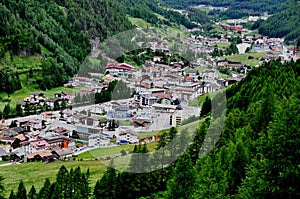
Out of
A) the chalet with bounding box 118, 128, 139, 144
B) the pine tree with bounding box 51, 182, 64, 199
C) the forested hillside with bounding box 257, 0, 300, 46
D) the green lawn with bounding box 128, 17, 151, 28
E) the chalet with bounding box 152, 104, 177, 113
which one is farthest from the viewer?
the forested hillside with bounding box 257, 0, 300, 46

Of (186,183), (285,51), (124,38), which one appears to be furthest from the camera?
(285,51)

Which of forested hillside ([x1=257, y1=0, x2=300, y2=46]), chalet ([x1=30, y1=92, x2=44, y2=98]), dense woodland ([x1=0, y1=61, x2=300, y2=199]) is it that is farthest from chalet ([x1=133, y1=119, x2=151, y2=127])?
forested hillside ([x1=257, y1=0, x2=300, y2=46])

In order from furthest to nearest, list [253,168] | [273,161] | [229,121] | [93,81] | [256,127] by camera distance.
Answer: [93,81], [229,121], [256,127], [253,168], [273,161]

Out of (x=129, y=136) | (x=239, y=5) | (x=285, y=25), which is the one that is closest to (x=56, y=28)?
(x=129, y=136)

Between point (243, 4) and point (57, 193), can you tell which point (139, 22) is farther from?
point (57, 193)

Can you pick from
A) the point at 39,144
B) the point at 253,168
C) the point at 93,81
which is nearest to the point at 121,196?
the point at 253,168

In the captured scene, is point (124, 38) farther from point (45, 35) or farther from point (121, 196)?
point (121, 196)

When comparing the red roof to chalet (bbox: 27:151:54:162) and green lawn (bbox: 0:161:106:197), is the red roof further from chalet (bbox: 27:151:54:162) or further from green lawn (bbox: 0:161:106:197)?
green lawn (bbox: 0:161:106:197)
